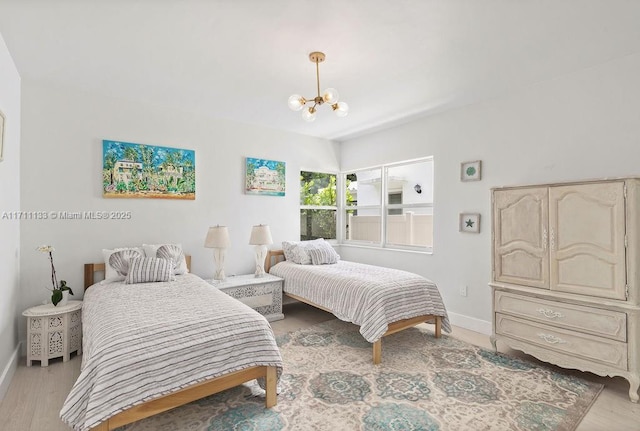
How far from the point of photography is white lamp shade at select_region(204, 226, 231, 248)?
3.81 meters

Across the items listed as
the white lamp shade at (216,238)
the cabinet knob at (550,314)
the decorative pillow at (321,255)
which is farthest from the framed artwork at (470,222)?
the white lamp shade at (216,238)

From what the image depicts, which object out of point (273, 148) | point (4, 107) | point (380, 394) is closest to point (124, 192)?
point (4, 107)

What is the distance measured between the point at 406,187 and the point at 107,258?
3.72m

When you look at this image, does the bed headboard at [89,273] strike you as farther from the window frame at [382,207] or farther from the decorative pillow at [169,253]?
the window frame at [382,207]

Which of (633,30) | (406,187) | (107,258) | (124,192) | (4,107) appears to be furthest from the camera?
(406,187)

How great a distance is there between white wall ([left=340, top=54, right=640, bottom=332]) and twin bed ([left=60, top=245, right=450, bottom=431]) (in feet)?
2.31

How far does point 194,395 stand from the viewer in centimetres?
198

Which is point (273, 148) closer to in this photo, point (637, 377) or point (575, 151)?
point (575, 151)

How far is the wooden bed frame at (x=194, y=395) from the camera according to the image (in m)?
1.75

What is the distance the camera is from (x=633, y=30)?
2.24m

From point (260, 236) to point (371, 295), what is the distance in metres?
1.72

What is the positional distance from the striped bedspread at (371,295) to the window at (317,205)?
4.49 ft

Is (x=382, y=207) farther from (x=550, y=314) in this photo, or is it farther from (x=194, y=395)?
(x=194, y=395)

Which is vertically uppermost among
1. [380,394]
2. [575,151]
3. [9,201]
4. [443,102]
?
[443,102]
